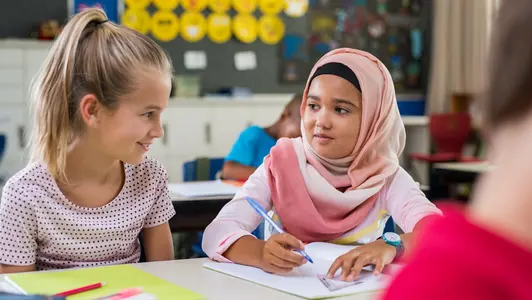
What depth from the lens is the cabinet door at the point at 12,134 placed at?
516 cm

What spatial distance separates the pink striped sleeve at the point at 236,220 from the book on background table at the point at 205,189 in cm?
82

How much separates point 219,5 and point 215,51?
406 mm

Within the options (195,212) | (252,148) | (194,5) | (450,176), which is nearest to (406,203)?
(195,212)

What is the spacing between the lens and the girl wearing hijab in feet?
4.92

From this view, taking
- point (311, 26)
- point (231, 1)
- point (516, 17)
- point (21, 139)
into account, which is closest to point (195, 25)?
point (231, 1)

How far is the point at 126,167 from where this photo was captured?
1.54 m

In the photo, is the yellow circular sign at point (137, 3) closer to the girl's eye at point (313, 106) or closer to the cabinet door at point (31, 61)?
the cabinet door at point (31, 61)

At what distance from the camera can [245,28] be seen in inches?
246

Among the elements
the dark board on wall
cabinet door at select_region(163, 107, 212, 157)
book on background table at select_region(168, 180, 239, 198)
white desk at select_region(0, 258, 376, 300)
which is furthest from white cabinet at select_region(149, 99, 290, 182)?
white desk at select_region(0, 258, 376, 300)

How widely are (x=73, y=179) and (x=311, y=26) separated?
530 cm

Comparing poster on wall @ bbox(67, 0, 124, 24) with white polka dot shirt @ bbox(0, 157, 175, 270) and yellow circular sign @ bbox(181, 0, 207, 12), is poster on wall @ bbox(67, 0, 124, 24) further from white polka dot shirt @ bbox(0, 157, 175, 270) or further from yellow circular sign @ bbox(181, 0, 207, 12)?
white polka dot shirt @ bbox(0, 157, 175, 270)

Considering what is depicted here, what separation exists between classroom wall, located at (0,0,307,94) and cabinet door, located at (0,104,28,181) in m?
0.74

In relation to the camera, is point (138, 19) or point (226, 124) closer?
point (226, 124)

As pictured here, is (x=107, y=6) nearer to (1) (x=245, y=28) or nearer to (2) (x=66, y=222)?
(1) (x=245, y=28)
